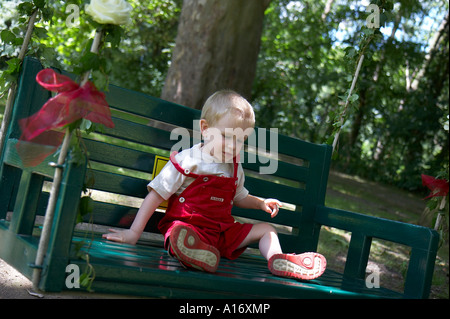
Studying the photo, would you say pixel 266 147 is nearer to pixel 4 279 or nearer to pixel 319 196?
pixel 319 196

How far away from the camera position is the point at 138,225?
8.18 feet

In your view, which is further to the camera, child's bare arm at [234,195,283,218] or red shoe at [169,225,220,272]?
child's bare arm at [234,195,283,218]

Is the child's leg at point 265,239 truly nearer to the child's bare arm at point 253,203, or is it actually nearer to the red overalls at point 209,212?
the red overalls at point 209,212

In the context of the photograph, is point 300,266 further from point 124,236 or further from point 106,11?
point 106,11

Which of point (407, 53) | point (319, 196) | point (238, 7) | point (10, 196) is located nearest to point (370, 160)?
point (407, 53)

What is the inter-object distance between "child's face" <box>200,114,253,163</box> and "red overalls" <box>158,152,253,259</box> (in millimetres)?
135

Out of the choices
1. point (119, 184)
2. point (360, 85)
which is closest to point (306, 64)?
point (360, 85)

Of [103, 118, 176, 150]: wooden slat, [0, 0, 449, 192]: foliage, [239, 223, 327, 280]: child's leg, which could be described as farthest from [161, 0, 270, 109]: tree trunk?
[239, 223, 327, 280]: child's leg

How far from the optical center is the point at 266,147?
314cm

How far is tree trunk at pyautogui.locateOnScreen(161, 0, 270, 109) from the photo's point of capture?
19.5ft

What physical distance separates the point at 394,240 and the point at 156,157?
4.49ft

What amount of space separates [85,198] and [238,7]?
15.0ft

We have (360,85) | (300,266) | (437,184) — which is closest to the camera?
(300,266)

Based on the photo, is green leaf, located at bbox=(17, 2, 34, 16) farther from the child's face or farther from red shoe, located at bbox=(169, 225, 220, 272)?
red shoe, located at bbox=(169, 225, 220, 272)
